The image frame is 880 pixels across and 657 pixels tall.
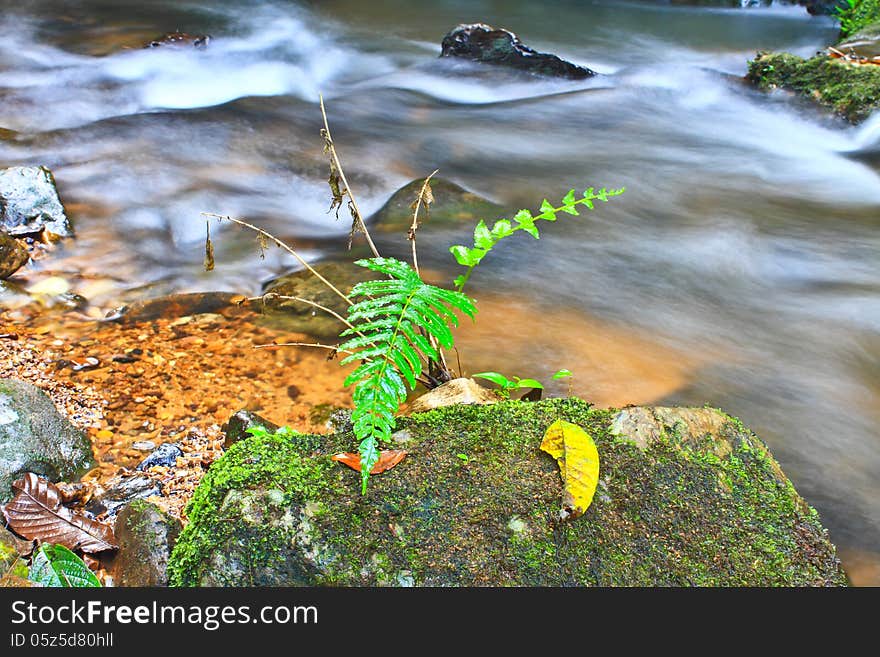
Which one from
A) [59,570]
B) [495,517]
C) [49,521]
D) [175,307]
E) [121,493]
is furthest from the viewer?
[175,307]

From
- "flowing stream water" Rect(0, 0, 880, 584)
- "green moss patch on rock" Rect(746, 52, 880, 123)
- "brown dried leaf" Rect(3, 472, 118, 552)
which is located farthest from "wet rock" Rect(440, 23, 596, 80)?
"brown dried leaf" Rect(3, 472, 118, 552)

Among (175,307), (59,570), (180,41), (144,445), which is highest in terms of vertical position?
(180,41)

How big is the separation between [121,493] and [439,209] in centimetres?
384

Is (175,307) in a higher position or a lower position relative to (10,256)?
lower

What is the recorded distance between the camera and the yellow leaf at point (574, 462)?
7.39ft

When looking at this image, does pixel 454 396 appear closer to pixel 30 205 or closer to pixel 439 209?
pixel 439 209

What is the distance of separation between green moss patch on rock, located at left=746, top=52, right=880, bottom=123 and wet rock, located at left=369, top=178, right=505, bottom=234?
4581 mm

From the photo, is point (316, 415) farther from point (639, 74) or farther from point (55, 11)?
point (55, 11)

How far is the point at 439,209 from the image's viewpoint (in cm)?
631

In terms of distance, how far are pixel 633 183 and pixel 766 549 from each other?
5.41 m

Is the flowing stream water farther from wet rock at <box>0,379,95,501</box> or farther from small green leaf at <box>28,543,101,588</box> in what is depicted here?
small green leaf at <box>28,543,101,588</box>

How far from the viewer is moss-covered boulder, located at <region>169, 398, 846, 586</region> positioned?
211 cm

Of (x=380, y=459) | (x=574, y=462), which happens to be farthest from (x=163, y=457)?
(x=574, y=462)

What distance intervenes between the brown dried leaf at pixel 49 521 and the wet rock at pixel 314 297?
1750 millimetres
